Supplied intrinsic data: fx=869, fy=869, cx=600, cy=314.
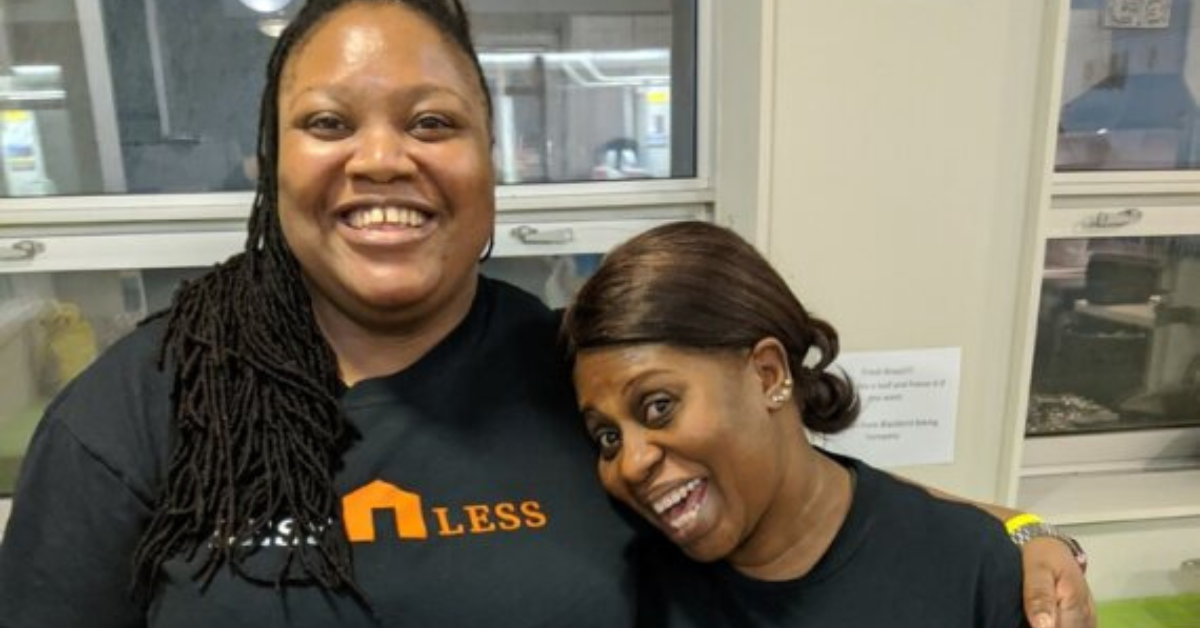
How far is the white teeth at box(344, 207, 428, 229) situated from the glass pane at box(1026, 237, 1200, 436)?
157 cm

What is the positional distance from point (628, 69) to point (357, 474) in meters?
1.16

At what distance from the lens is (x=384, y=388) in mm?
931

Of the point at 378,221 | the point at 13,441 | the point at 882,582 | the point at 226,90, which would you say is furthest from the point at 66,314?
the point at 882,582

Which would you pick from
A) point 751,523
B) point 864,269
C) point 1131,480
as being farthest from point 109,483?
point 1131,480

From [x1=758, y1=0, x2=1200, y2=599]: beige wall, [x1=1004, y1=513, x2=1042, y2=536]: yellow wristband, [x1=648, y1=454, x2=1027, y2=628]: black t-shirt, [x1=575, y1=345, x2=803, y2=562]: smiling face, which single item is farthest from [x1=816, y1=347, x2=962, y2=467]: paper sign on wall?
[x1=575, y1=345, x2=803, y2=562]: smiling face

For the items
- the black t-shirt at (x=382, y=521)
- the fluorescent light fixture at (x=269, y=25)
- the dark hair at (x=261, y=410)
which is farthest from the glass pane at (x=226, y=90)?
the black t-shirt at (x=382, y=521)

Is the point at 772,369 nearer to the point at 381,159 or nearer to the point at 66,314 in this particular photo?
the point at 381,159

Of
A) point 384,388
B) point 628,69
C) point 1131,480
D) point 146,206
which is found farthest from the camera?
point 1131,480

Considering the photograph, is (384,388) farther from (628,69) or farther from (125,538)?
(628,69)

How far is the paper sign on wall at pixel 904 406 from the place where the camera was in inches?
62.5

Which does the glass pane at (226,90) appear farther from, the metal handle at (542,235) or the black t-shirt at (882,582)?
the black t-shirt at (882,582)

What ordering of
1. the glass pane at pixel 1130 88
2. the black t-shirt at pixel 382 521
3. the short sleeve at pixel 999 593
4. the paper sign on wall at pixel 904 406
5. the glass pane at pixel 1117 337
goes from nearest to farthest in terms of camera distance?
1. the black t-shirt at pixel 382 521
2. the short sleeve at pixel 999 593
3. the paper sign on wall at pixel 904 406
4. the glass pane at pixel 1130 88
5. the glass pane at pixel 1117 337

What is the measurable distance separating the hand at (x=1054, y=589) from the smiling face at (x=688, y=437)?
0.31 metres

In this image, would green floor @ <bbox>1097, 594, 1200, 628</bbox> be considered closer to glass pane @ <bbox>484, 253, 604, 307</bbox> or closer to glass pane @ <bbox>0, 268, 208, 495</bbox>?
glass pane @ <bbox>484, 253, 604, 307</bbox>
